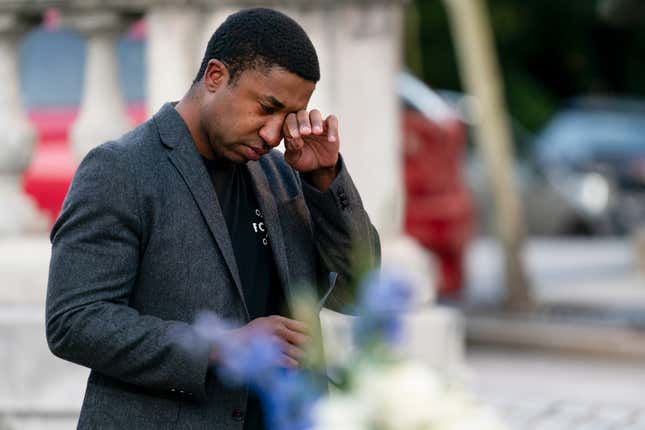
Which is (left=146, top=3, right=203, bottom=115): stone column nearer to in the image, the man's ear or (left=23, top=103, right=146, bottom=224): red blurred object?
(left=23, top=103, right=146, bottom=224): red blurred object

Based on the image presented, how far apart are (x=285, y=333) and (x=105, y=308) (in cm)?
35

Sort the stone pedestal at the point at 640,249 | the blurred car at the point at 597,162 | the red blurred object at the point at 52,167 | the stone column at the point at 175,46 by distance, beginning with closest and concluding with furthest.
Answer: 1. the stone column at the point at 175,46
2. the red blurred object at the point at 52,167
3. the stone pedestal at the point at 640,249
4. the blurred car at the point at 597,162

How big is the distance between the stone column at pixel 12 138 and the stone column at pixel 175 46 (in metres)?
0.54

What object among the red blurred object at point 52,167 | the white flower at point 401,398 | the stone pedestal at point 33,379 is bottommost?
the stone pedestal at point 33,379

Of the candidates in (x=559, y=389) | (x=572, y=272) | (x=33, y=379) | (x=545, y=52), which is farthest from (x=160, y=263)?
(x=545, y=52)

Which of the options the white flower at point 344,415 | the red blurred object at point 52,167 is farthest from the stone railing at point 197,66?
the white flower at point 344,415

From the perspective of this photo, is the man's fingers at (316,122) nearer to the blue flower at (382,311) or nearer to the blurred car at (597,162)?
the blue flower at (382,311)

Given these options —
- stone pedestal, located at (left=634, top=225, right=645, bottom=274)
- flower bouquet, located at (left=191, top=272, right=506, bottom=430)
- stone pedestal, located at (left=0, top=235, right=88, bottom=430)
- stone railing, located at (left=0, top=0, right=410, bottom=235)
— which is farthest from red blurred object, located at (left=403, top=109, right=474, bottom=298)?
flower bouquet, located at (left=191, top=272, right=506, bottom=430)

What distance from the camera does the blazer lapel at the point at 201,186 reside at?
3.22 meters

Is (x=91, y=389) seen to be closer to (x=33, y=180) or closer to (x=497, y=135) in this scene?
(x=33, y=180)

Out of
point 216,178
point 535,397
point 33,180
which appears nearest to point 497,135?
point 535,397

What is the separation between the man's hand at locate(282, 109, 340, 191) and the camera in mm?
3168

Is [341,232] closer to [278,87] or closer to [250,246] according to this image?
[250,246]

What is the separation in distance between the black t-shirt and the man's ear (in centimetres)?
18
